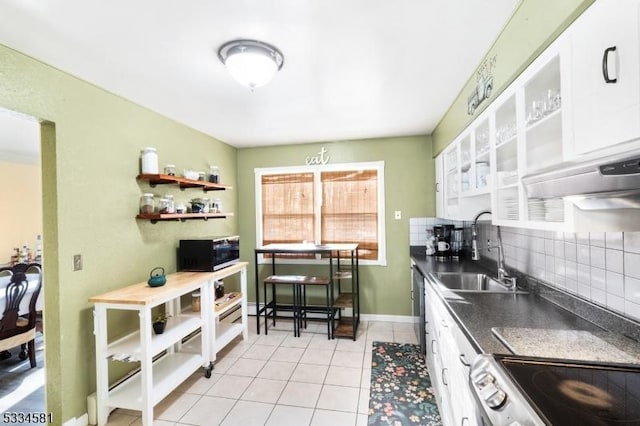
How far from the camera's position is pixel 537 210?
53.4 inches

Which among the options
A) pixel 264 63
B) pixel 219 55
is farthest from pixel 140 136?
pixel 264 63

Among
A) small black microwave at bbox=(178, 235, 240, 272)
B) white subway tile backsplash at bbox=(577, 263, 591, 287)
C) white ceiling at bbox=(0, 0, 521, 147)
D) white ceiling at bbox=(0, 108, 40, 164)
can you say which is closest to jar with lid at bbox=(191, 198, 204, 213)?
small black microwave at bbox=(178, 235, 240, 272)

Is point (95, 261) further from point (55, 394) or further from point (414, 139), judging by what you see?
point (414, 139)

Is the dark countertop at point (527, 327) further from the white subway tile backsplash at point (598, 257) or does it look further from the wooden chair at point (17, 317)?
the wooden chair at point (17, 317)

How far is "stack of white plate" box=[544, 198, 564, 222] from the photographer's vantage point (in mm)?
1183

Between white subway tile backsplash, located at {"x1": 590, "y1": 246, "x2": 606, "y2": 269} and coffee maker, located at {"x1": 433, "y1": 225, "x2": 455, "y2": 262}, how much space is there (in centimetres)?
181

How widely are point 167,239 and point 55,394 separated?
134 centimetres

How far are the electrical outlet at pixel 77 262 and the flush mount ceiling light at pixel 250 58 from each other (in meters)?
1.62

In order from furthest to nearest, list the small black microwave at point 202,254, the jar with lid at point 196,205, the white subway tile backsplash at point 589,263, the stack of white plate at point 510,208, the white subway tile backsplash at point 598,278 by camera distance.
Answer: the jar with lid at point 196,205, the small black microwave at point 202,254, the stack of white plate at point 510,208, the white subway tile backsplash at point 598,278, the white subway tile backsplash at point 589,263

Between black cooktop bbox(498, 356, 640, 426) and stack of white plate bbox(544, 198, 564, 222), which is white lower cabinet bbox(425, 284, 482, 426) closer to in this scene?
black cooktop bbox(498, 356, 640, 426)

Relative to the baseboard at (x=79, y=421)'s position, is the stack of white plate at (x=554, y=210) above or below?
above

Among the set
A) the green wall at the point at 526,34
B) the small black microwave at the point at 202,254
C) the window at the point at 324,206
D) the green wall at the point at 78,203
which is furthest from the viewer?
the window at the point at 324,206

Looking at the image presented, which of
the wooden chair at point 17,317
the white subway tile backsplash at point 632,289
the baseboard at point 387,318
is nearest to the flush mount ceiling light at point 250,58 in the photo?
the white subway tile backsplash at point 632,289

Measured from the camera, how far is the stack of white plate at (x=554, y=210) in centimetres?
118
